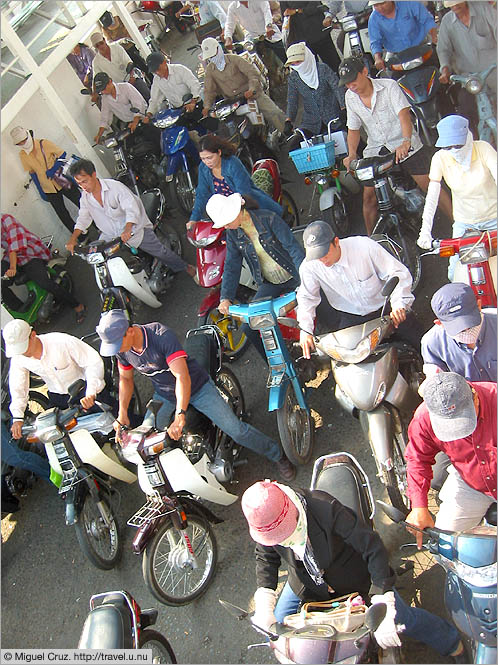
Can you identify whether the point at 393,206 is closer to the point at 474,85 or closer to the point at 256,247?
the point at 474,85

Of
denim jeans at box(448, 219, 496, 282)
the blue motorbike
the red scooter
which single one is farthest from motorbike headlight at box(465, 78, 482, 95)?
the blue motorbike

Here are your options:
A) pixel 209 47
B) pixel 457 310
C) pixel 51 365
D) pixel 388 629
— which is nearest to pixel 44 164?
pixel 209 47

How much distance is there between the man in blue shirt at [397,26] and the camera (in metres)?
7.03

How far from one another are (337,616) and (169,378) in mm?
2426

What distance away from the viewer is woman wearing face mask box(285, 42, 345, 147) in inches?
264

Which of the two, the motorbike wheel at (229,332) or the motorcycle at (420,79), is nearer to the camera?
the motorbike wheel at (229,332)

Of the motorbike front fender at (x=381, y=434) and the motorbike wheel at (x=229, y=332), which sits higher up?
the motorbike front fender at (x=381, y=434)

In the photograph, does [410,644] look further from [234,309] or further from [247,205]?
[247,205]

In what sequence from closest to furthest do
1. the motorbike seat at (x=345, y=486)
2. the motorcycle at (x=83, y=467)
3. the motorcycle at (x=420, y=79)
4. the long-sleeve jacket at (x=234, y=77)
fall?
the motorbike seat at (x=345, y=486) < the motorcycle at (x=83, y=467) < the motorcycle at (x=420, y=79) < the long-sleeve jacket at (x=234, y=77)

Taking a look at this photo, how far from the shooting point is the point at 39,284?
835 centimetres

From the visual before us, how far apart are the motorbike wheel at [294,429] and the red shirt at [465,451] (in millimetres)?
1468

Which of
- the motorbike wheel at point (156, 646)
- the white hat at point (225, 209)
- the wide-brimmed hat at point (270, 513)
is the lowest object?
the motorbike wheel at point (156, 646)

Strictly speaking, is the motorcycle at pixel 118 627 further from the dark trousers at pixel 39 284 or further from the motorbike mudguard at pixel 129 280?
the dark trousers at pixel 39 284

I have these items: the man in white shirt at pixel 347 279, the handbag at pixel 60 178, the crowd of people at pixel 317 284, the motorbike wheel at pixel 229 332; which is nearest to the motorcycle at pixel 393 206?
the crowd of people at pixel 317 284
